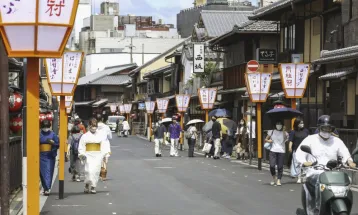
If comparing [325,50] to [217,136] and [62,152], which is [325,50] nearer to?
[217,136]

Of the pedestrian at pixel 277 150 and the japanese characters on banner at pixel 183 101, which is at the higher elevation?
the japanese characters on banner at pixel 183 101

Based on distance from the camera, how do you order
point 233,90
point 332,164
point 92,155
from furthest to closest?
1. point 233,90
2. point 92,155
3. point 332,164

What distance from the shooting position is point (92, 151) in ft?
63.7

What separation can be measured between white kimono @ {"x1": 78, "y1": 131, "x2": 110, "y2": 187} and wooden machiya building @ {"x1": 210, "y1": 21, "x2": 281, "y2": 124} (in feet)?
72.1

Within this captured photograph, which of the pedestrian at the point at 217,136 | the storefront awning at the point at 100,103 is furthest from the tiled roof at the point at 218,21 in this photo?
the storefront awning at the point at 100,103

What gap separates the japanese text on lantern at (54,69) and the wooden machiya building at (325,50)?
8.89 m

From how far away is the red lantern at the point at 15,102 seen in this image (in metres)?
18.7

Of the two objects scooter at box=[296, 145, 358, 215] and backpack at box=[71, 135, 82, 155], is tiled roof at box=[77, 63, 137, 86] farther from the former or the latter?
scooter at box=[296, 145, 358, 215]

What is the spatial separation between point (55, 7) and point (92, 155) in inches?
441

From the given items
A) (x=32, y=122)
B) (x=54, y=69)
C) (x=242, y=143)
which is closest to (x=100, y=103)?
(x=242, y=143)

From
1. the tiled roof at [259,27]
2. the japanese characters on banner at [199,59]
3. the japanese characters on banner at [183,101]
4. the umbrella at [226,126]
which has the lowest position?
the umbrella at [226,126]

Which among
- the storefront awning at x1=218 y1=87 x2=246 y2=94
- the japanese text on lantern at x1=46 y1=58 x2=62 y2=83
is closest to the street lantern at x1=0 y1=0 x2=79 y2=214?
the japanese text on lantern at x1=46 y1=58 x2=62 y2=83

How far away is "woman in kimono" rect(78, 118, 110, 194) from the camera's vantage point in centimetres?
1930

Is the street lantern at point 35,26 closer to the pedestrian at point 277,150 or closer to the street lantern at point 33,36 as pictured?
the street lantern at point 33,36
